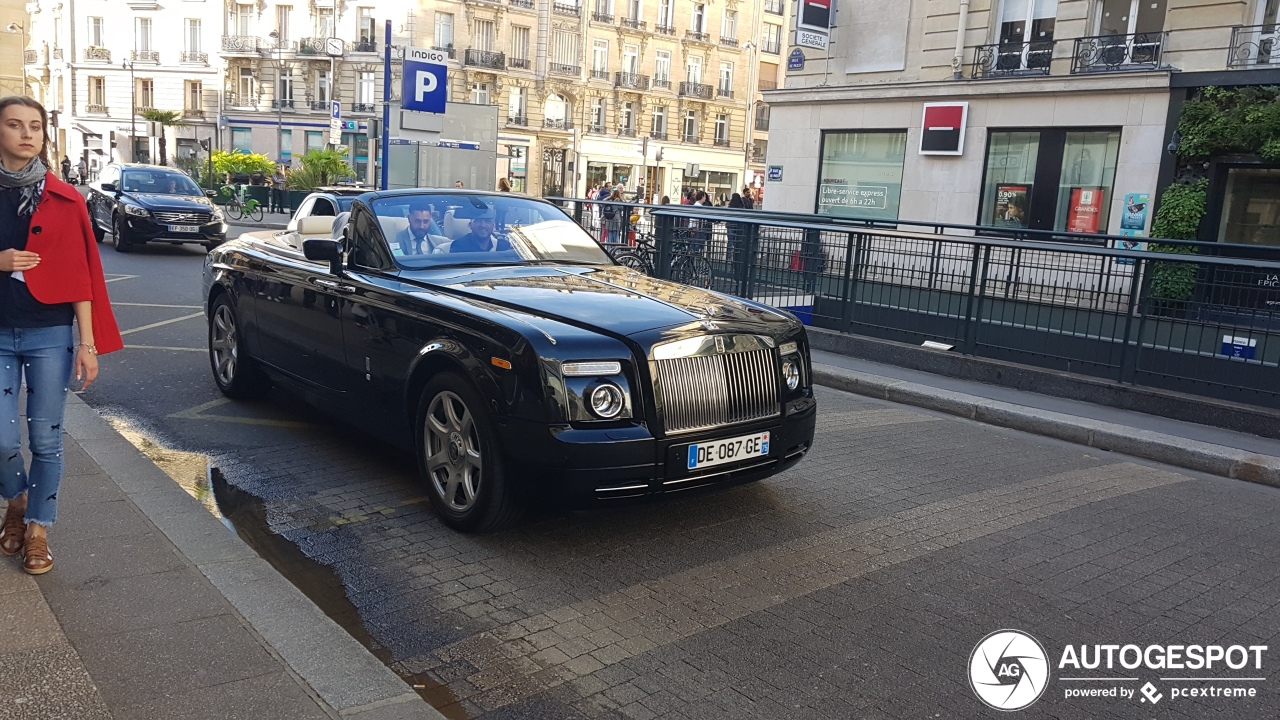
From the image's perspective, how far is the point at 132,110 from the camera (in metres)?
64.2

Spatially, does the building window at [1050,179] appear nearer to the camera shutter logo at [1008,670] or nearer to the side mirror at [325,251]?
the side mirror at [325,251]

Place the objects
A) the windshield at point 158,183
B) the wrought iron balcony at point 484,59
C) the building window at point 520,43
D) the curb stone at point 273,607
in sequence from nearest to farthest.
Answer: the curb stone at point 273,607 → the windshield at point 158,183 → the wrought iron balcony at point 484,59 → the building window at point 520,43

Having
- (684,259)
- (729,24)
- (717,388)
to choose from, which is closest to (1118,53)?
(684,259)

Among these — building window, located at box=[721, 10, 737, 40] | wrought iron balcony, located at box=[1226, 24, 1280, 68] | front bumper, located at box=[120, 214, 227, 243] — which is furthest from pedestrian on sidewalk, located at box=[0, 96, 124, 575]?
building window, located at box=[721, 10, 737, 40]

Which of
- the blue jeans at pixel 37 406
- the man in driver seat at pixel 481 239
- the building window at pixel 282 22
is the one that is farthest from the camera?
the building window at pixel 282 22

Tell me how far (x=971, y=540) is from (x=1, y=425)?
4537 millimetres

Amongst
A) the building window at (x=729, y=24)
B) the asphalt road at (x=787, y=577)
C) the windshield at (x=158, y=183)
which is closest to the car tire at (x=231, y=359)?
the asphalt road at (x=787, y=577)

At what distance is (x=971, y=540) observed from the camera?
206 inches

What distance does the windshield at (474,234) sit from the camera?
19.8 ft

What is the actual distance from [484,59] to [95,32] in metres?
28.0

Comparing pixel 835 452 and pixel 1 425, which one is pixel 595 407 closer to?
pixel 1 425

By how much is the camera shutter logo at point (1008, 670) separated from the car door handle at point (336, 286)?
3.95 metres

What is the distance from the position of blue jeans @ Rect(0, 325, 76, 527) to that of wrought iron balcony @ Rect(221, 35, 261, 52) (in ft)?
207

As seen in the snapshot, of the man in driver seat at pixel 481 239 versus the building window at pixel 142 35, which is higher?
the building window at pixel 142 35
